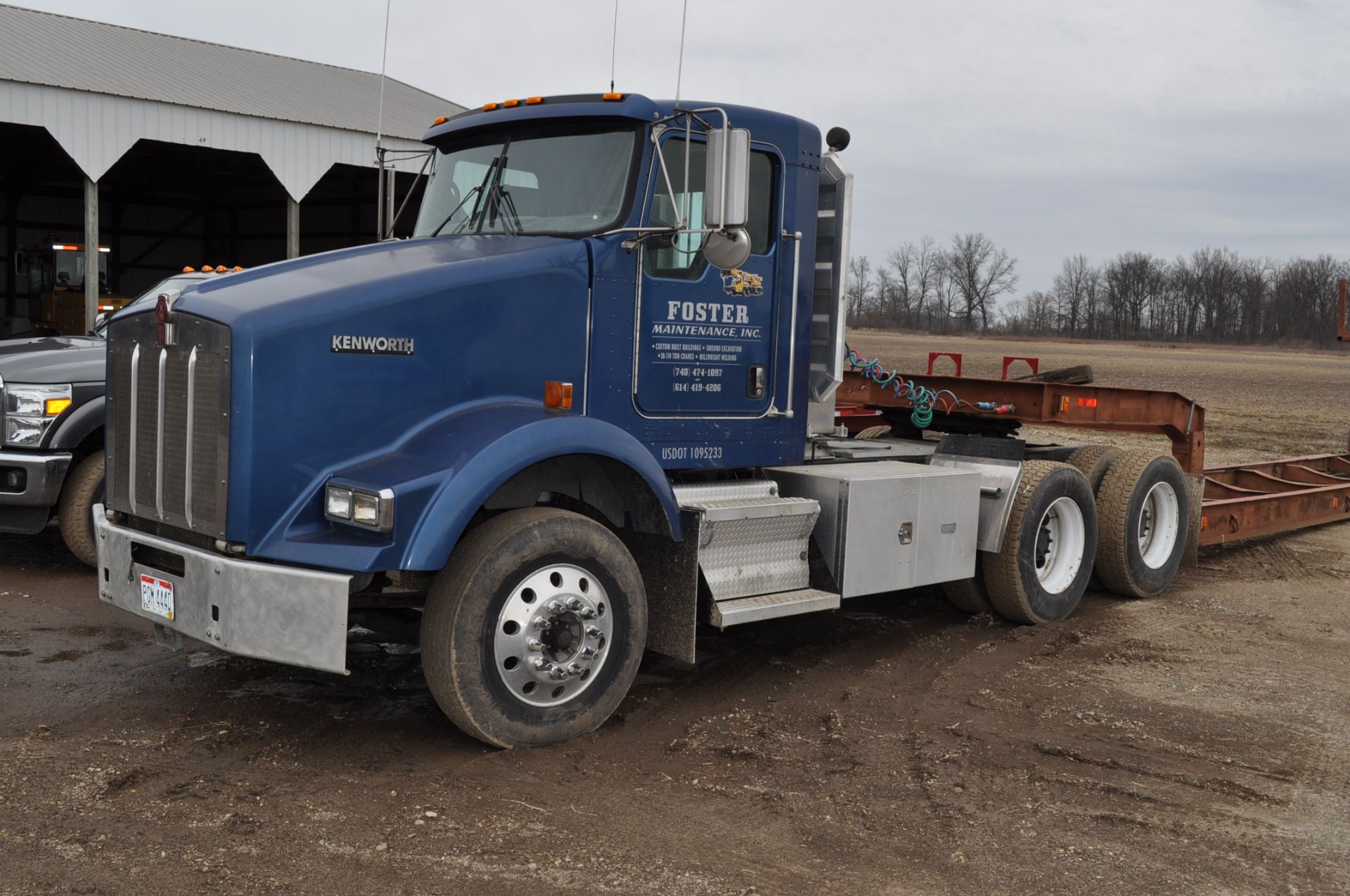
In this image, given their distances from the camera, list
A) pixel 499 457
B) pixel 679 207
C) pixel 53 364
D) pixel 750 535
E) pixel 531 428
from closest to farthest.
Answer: pixel 499 457, pixel 531 428, pixel 679 207, pixel 750 535, pixel 53 364

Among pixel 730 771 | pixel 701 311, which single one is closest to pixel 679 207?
pixel 701 311

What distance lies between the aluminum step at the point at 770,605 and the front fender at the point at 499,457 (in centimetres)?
50

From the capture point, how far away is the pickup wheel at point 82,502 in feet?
25.7

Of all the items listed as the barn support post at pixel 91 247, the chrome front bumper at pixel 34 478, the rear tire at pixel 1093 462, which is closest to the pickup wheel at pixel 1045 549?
the rear tire at pixel 1093 462

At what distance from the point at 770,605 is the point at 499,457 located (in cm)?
170

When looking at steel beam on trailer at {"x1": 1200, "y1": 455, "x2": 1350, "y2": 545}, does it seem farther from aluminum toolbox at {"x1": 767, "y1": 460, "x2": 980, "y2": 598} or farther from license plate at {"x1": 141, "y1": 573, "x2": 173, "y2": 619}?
license plate at {"x1": 141, "y1": 573, "x2": 173, "y2": 619}

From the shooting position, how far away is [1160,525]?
880 centimetres

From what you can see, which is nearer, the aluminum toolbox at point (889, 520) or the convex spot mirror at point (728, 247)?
the convex spot mirror at point (728, 247)

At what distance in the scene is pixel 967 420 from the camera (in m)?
9.38

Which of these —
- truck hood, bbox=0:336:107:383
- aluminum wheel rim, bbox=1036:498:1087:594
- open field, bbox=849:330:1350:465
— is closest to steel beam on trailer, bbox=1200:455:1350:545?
aluminum wheel rim, bbox=1036:498:1087:594

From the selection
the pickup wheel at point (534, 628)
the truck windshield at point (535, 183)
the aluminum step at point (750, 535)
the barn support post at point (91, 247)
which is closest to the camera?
the pickup wheel at point (534, 628)

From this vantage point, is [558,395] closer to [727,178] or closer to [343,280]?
[343,280]

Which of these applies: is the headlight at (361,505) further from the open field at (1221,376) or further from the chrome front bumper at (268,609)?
the open field at (1221,376)

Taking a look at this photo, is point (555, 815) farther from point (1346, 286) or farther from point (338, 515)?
point (1346, 286)
